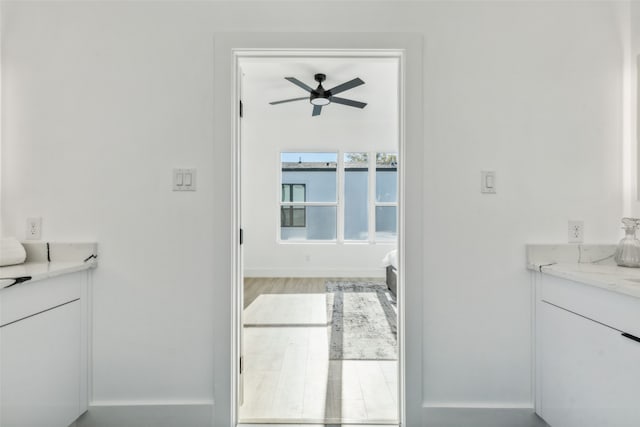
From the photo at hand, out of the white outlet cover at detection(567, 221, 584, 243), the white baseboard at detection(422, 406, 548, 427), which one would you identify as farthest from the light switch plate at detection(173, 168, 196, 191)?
the white outlet cover at detection(567, 221, 584, 243)

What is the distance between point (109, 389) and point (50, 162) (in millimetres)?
1146

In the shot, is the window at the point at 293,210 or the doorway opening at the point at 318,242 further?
the window at the point at 293,210

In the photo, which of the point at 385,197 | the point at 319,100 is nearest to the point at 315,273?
the point at 385,197

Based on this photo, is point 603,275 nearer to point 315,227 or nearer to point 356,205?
point 356,205

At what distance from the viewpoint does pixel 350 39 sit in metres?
1.57

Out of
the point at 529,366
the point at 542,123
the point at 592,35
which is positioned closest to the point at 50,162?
the point at 542,123

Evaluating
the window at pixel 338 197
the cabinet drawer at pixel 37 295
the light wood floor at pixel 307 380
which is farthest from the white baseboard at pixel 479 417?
the window at pixel 338 197

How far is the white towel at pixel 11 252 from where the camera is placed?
1.42m

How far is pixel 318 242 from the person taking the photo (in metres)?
5.69

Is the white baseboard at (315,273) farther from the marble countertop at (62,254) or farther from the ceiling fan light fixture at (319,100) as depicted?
the marble countertop at (62,254)

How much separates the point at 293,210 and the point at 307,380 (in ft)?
12.8

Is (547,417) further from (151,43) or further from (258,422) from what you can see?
(151,43)

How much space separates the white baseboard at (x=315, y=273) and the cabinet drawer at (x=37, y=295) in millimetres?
4119

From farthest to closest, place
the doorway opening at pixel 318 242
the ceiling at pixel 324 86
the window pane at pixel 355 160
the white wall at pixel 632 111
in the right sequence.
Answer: the window pane at pixel 355 160 → the ceiling at pixel 324 86 → the doorway opening at pixel 318 242 → the white wall at pixel 632 111
